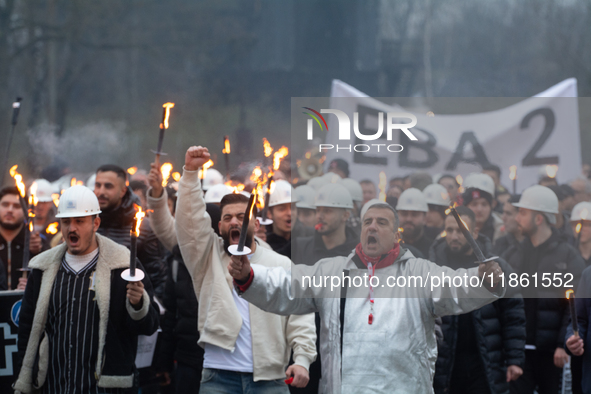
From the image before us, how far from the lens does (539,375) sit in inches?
215

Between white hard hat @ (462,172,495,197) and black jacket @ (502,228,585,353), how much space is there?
51 cm

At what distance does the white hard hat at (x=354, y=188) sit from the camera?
156 inches

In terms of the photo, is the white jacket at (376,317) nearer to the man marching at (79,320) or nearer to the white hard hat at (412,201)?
the white hard hat at (412,201)

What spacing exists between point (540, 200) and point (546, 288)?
615 mm

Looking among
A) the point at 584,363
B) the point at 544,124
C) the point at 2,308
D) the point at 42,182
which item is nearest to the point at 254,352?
the point at 2,308

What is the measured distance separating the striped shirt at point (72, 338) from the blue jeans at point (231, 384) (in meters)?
0.47

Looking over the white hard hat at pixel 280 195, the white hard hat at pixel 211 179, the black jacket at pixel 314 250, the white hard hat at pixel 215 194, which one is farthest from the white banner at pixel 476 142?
the white hard hat at pixel 211 179

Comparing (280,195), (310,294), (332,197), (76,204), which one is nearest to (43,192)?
(280,195)

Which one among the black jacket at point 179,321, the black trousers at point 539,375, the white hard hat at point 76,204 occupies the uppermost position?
the white hard hat at point 76,204

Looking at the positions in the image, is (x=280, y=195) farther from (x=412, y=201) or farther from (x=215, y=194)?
(x=412, y=201)

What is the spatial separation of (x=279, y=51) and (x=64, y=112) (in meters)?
6.46

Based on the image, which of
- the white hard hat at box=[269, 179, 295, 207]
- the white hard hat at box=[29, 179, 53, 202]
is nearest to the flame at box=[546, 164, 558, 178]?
the white hard hat at box=[269, 179, 295, 207]

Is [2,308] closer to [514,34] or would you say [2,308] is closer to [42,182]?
[42,182]

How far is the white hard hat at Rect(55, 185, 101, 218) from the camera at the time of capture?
13.4 feet
